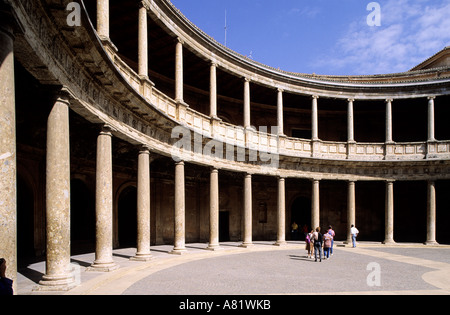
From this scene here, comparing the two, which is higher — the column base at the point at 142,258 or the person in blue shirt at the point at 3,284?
the person in blue shirt at the point at 3,284

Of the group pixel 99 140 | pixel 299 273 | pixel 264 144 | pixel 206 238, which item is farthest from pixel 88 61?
pixel 206 238

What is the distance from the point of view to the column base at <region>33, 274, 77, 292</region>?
7.23 metres

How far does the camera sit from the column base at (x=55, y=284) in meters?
7.23

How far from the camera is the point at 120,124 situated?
11.1m

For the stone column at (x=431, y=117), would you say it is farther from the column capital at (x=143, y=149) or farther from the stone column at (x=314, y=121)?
the column capital at (x=143, y=149)

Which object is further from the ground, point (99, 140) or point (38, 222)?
point (99, 140)

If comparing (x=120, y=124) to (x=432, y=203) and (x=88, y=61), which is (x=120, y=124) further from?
(x=432, y=203)

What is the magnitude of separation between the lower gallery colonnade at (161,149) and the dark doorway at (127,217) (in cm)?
22

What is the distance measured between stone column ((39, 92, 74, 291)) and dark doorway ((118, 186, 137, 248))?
400 inches

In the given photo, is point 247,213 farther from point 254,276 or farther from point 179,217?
point 254,276

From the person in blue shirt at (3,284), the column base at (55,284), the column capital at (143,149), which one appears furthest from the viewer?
the column capital at (143,149)

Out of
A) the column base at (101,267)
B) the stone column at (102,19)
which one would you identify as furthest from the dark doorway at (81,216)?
the stone column at (102,19)

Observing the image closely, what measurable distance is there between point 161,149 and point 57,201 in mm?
6525

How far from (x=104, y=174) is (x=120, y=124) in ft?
5.78
